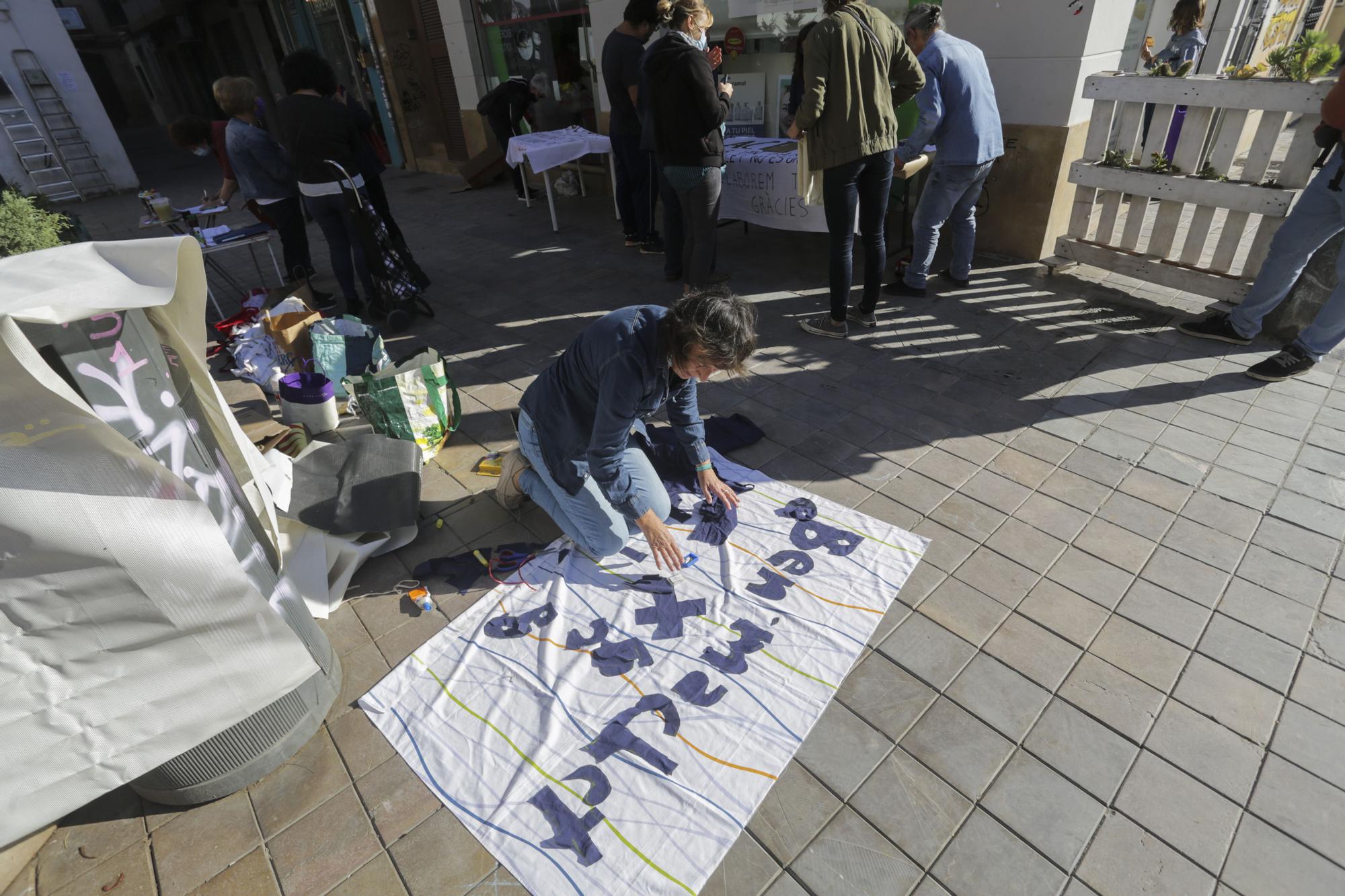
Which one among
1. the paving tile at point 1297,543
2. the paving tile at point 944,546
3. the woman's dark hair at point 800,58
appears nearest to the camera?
the paving tile at point 1297,543

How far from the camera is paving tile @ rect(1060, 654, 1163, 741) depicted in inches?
85.3

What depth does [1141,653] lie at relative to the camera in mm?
2383

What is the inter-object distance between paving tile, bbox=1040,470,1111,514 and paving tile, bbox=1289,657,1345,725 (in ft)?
2.96

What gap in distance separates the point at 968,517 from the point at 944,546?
25 centimetres

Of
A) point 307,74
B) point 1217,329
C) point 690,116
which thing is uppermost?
point 307,74

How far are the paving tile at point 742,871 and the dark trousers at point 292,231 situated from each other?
18.4 feet

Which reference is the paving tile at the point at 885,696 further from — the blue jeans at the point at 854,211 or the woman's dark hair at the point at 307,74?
the woman's dark hair at the point at 307,74

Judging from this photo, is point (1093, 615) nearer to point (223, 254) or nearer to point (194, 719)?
point (194, 719)

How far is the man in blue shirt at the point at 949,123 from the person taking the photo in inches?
171

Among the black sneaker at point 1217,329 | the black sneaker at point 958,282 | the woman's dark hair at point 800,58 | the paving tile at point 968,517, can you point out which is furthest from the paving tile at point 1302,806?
the woman's dark hair at point 800,58

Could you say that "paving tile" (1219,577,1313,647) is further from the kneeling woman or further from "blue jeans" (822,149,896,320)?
"blue jeans" (822,149,896,320)

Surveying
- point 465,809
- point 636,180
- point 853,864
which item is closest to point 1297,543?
point 853,864

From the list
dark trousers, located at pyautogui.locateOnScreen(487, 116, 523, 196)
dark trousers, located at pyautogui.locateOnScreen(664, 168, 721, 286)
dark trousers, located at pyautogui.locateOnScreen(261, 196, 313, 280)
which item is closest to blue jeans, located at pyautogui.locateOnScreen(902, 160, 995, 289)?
dark trousers, located at pyautogui.locateOnScreen(664, 168, 721, 286)

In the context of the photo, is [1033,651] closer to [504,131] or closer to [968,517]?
[968,517]
